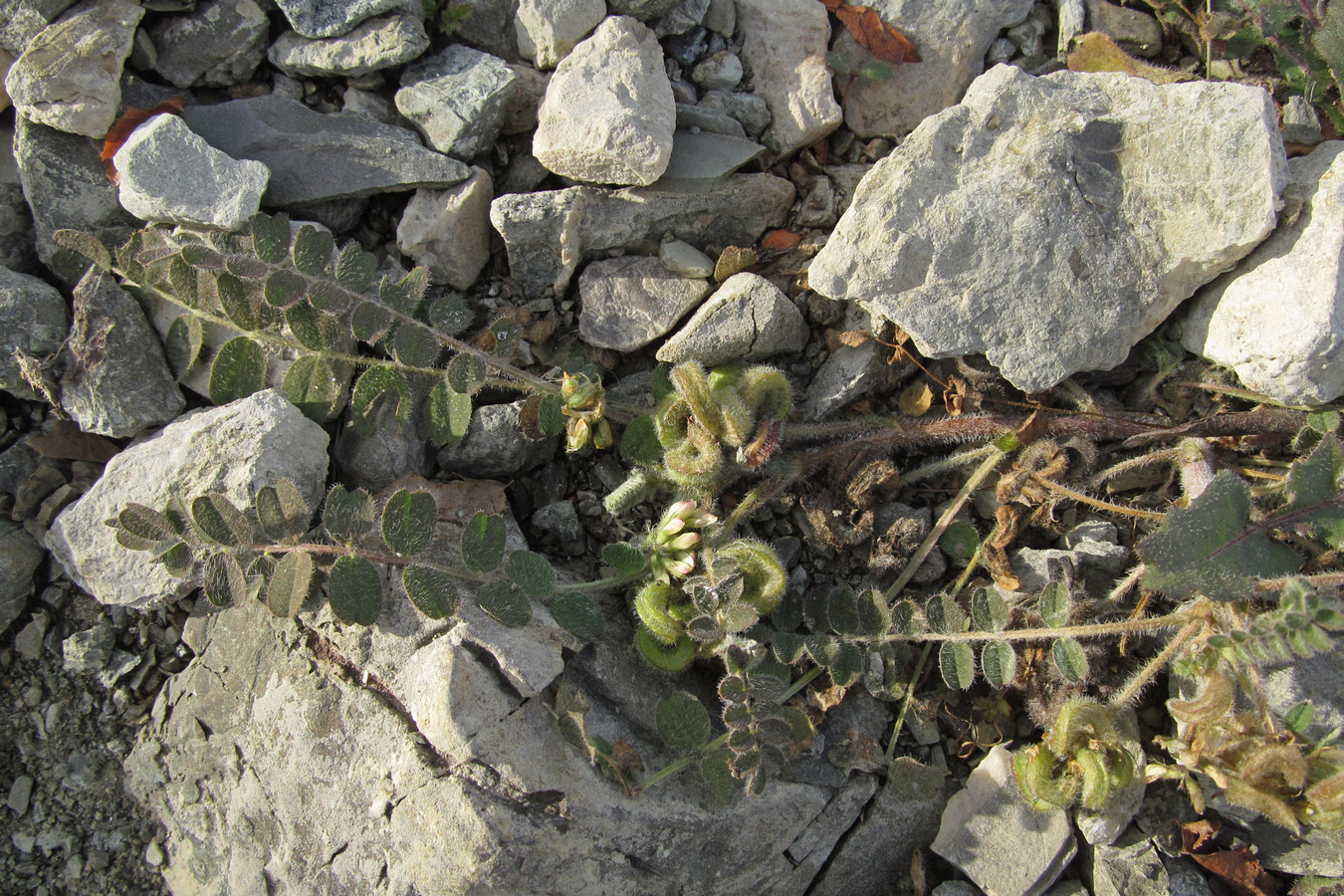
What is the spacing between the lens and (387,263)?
407 cm

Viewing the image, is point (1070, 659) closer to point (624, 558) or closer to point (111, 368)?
point (624, 558)

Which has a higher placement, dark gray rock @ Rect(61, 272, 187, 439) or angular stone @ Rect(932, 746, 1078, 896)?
dark gray rock @ Rect(61, 272, 187, 439)

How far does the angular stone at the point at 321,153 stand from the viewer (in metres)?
3.93

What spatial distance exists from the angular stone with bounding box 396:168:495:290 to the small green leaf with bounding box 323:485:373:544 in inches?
50.1

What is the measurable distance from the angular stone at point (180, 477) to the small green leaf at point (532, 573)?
3.25 ft

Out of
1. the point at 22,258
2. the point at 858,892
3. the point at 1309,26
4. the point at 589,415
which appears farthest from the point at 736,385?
the point at 22,258

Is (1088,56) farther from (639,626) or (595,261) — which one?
(639,626)

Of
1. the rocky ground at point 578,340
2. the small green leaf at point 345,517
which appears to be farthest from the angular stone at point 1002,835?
the small green leaf at point 345,517

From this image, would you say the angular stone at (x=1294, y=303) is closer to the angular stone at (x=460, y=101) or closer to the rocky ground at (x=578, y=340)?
the rocky ground at (x=578, y=340)

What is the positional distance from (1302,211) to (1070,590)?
1.70 metres

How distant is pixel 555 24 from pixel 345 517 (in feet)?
7.86

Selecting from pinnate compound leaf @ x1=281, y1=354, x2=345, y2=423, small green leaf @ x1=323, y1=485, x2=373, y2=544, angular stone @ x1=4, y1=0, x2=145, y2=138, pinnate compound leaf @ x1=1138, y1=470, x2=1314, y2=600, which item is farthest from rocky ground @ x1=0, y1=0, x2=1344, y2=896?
pinnate compound leaf @ x1=1138, y1=470, x2=1314, y2=600

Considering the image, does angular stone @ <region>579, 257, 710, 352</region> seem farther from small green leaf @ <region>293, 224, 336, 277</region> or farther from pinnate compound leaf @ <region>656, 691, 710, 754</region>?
pinnate compound leaf @ <region>656, 691, 710, 754</region>

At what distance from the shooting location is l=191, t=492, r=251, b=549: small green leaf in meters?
3.12
